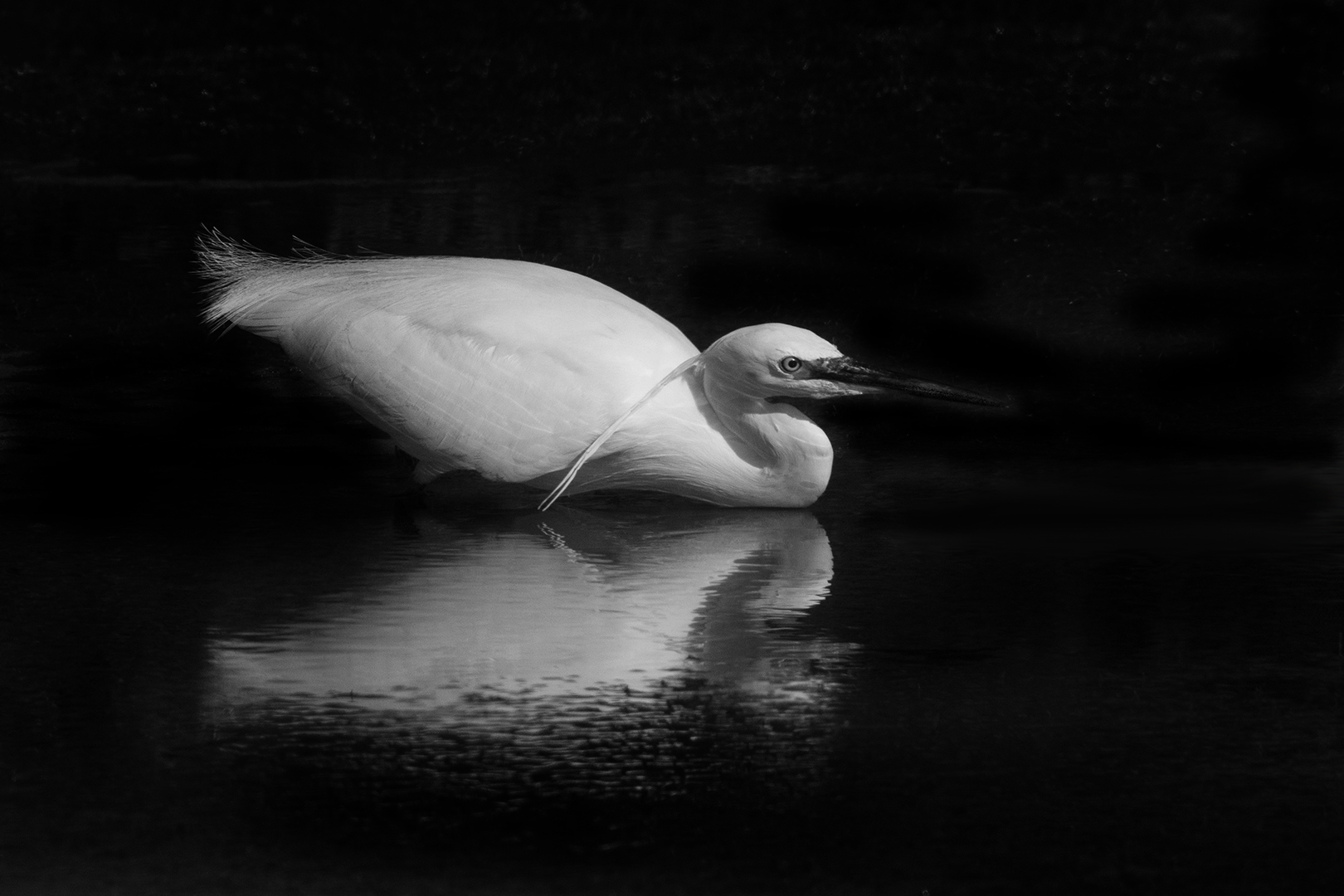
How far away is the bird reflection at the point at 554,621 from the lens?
421cm

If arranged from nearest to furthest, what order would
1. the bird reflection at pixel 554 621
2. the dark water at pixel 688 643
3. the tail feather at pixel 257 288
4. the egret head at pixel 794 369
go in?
the dark water at pixel 688 643 < the bird reflection at pixel 554 621 < the egret head at pixel 794 369 < the tail feather at pixel 257 288

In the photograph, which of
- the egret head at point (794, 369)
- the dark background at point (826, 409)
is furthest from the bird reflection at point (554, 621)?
the egret head at point (794, 369)

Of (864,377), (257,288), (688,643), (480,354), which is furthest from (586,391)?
(257,288)

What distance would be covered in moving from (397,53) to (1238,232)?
538cm

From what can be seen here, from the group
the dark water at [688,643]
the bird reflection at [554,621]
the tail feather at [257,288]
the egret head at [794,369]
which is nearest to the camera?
the dark water at [688,643]

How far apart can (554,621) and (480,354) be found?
1.12 metres

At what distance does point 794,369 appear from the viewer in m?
5.37

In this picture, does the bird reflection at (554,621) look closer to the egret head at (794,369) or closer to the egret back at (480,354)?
the egret back at (480,354)

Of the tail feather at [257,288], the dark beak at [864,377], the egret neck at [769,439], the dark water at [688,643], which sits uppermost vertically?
the tail feather at [257,288]

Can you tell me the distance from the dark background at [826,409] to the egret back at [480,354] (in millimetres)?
338

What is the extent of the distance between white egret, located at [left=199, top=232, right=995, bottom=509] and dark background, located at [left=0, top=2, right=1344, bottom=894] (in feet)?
0.98

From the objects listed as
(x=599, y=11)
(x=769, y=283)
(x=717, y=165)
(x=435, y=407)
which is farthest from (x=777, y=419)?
(x=599, y=11)

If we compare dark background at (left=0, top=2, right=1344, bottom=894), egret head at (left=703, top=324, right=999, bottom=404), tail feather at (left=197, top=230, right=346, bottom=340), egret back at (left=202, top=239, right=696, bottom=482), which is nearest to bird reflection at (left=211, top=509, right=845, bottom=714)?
dark background at (left=0, top=2, right=1344, bottom=894)

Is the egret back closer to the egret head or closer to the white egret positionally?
the white egret
